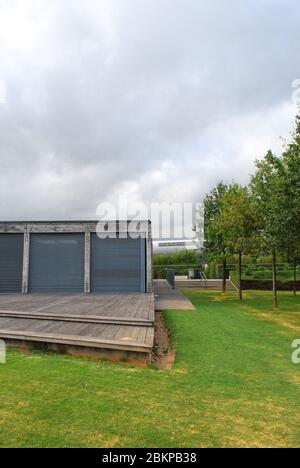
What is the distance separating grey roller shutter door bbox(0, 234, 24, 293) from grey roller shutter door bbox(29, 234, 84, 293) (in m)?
0.63

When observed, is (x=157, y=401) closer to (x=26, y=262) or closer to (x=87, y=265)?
(x=87, y=265)

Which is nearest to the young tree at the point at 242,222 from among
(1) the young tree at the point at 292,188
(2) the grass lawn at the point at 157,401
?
(1) the young tree at the point at 292,188

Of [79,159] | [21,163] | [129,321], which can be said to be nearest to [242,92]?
[129,321]

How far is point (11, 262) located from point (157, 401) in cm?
1571

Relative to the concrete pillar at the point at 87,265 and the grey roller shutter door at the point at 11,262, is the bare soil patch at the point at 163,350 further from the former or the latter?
the grey roller shutter door at the point at 11,262

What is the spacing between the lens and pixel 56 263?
692 inches

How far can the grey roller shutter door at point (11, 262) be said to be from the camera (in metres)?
17.4

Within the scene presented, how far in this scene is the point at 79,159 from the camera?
1939 cm

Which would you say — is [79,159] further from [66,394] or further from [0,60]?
[66,394]

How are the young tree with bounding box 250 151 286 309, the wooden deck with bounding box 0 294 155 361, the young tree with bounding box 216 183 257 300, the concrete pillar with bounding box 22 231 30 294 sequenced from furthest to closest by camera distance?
the concrete pillar with bounding box 22 231 30 294
the young tree with bounding box 216 183 257 300
the young tree with bounding box 250 151 286 309
the wooden deck with bounding box 0 294 155 361

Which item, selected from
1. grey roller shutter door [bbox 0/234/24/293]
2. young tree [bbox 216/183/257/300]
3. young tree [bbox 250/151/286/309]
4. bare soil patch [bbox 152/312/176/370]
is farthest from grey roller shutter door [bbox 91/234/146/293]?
bare soil patch [bbox 152/312/176/370]

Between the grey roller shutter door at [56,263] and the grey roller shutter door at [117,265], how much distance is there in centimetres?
79

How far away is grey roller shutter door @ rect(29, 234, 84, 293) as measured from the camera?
1734 cm

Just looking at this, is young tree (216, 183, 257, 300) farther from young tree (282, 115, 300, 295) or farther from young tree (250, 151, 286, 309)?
young tree (282, 115, 300, 295)
